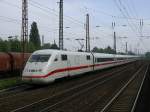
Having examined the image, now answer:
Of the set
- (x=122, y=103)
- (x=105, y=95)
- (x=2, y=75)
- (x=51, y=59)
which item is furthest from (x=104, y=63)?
(x=122, y=103)

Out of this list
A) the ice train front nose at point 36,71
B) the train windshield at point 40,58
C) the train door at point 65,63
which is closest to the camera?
the ice train front nose at point 36,71

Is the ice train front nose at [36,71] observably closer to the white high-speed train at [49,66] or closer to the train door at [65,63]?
the white high-speed train at [49,66]

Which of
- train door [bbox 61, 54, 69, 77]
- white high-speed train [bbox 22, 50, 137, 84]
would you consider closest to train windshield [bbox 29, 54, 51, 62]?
white high-speed train [bbox 22, 50, 137, 84]

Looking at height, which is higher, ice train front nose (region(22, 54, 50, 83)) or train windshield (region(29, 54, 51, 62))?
train windshield (region(29, 54, 51, 62))

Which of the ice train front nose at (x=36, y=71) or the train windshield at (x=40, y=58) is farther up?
the train windshield at (x=40, y=58)

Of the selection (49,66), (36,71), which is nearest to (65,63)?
(49,66)

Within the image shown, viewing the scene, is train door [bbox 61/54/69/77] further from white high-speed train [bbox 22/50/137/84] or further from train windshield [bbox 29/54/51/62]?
train windshield [bbox 29/54/51/62]

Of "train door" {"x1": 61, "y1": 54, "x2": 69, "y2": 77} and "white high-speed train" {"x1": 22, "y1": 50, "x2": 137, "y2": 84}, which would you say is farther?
"train door" {"x1": 61, "y1": 54, "x2": 69, "y2": 77}

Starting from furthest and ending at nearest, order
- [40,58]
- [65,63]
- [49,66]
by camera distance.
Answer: [65,63] < [40,58] < [49,66]

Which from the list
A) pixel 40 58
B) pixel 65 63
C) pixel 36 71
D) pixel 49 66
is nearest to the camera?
pixel 36 71

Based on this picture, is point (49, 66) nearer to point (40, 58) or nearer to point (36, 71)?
point (36, 71)

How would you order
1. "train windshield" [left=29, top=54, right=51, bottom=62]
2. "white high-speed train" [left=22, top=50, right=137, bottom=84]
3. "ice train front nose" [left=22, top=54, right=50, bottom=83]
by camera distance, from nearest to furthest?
"ice train front nose" [left=22, top=54, right=50, bottom=83] < "white high-speed train" [left=22, top=50, right=137, bottom=84] < "train windshield" [left=29, top=54, right=51, bottom=62]

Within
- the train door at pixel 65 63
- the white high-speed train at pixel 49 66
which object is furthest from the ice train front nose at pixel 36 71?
the train door at pixel 65 63

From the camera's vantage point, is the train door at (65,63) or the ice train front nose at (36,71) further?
the train door at (65,63)
